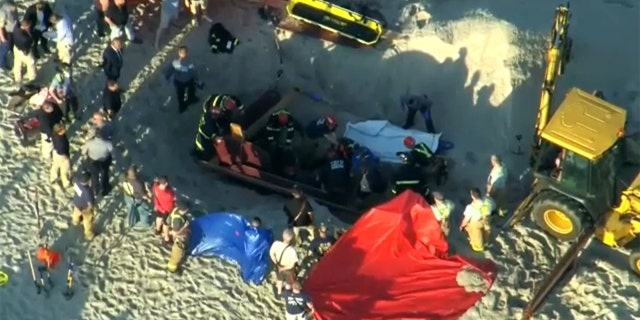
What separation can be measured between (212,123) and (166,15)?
2.62m

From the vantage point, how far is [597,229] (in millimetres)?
20797

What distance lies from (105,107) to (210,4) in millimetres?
4060

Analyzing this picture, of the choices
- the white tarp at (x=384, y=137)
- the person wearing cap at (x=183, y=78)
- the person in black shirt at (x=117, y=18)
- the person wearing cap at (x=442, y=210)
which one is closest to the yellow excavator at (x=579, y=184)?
the person wearing cap at (x=442, y=210)

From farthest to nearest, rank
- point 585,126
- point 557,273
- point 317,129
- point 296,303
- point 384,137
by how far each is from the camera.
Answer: point 384,137 → point 317,129 → point 585,126 → point 557,273 → point 296,303

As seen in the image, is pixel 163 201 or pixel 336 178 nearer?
pixel 163 201

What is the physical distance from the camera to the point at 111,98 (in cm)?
2194

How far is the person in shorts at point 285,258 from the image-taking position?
63.6ft

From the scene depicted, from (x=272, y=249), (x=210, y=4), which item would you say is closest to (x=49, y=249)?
(x=272, y=249)

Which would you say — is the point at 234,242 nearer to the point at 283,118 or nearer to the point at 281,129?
the point at 281,129

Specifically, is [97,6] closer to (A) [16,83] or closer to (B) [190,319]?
(A) [16,83]

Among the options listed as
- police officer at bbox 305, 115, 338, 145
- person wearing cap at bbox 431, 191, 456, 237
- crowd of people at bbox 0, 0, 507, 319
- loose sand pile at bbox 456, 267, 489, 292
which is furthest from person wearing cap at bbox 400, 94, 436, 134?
loose sand pile at bbox 456, 267, 489, 292

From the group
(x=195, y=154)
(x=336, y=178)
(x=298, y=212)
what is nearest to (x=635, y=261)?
(x=336, y=178)

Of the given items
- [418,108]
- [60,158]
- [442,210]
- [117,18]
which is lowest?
[60,158]

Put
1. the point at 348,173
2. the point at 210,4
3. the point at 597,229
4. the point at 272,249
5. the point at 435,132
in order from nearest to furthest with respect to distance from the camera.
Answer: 1. the point at 272,249
2. the point at 597,229
3. the point at 348,173
4. the point at 435,132
5. the point at 210,4
